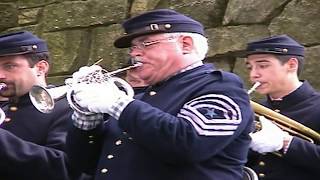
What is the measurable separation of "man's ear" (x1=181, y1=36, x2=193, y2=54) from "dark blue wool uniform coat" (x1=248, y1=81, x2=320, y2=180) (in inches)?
40.4

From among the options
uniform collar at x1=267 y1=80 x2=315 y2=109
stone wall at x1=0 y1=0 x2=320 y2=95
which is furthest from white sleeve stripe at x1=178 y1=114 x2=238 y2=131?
stone wall at x1=0 y1=0 x2=320 y2=95

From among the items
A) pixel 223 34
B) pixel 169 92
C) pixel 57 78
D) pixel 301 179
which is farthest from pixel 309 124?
pixel 57 78

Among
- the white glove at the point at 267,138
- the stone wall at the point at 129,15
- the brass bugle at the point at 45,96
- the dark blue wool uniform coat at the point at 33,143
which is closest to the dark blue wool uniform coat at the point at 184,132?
the brass bugle at the point at 45,96

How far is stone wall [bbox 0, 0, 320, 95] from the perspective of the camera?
6449mm

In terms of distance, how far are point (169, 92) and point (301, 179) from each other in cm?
120

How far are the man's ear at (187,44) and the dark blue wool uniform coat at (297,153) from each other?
1026 millimetres

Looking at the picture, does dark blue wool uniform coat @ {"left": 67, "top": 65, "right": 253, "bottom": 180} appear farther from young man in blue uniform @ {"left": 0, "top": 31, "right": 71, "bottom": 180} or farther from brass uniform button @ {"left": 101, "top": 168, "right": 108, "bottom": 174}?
young man in blue uniform @ {"left": 0, "top": 31, "right": 71, "bottom": 180}

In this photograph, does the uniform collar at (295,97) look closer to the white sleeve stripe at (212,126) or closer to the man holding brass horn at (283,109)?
the man holding brass horn at (283,109)

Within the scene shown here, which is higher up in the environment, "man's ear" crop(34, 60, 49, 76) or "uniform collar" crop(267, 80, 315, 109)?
"man's ear" crop(34, 60, 49, 76)

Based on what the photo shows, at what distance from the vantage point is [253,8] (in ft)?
21.9

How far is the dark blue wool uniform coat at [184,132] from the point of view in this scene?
9.80 feet

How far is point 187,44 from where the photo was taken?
131 inches

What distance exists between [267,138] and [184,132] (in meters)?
1.09

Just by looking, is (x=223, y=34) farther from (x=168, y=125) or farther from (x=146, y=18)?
(x=168, y=125)
